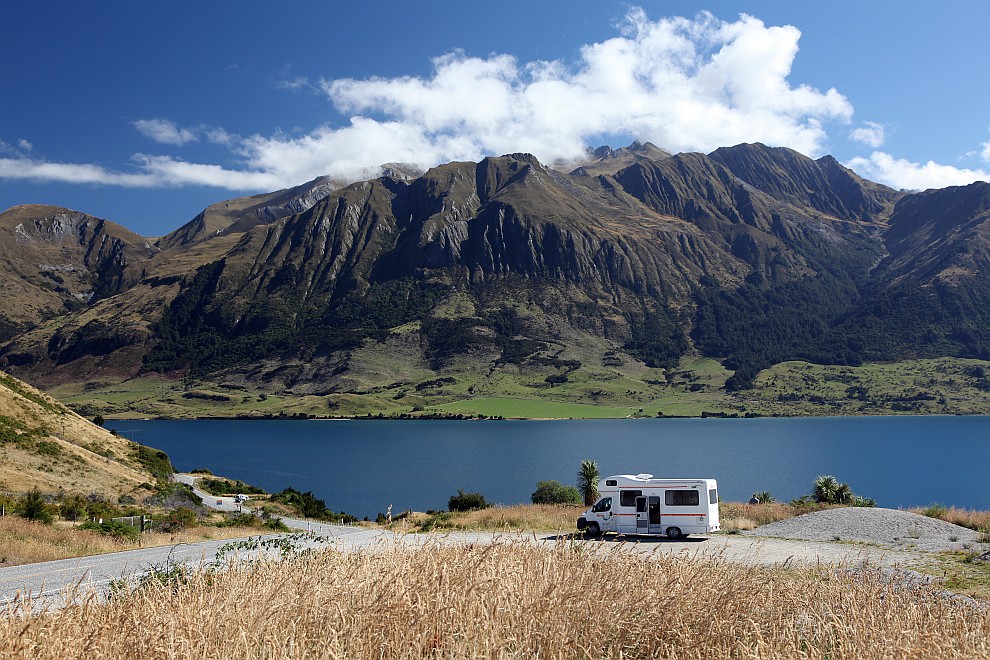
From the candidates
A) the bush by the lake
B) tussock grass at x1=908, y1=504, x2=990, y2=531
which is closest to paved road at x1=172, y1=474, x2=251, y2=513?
the bush by the lake

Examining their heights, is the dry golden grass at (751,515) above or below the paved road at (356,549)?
below

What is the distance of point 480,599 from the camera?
5.83 meters

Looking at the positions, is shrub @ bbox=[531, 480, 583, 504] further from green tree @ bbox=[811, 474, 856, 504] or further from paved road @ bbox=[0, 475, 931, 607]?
paved road @ bbox=[0, 475, 931, 607]

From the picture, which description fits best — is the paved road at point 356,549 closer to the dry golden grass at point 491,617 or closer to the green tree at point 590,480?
the dry golden grass at point 491,617

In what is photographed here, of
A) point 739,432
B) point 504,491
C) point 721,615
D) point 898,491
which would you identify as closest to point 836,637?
point 721,615

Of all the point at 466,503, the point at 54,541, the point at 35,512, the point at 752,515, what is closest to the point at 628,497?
the point at 752,515

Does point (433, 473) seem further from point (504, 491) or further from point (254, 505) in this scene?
point (254, 505)

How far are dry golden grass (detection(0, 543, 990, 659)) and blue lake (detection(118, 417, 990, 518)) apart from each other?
235ft

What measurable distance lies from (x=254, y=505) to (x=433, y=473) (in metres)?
58.6

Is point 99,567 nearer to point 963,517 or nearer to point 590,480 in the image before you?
point 590,480

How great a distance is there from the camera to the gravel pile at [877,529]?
87.1ft

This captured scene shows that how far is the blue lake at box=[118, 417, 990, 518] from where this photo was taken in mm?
92438

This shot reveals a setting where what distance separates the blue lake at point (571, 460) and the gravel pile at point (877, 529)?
2071 inches

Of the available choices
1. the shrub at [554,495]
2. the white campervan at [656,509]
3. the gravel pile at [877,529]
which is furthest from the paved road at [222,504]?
the gravel pile at [877,529]
